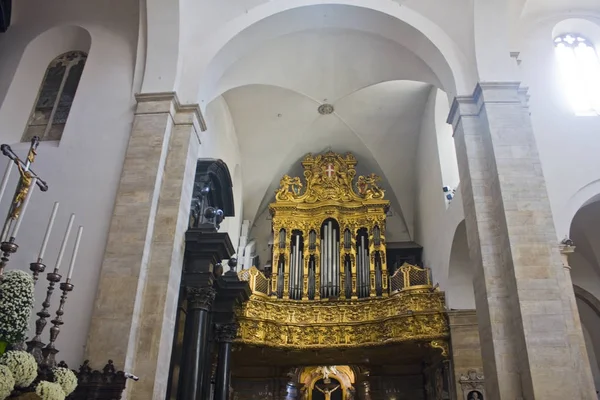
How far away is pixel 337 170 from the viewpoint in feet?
48.8

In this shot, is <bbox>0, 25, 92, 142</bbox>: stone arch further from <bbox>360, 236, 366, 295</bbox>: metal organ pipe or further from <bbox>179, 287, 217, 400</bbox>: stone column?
<bbox>360, 236, 366, 295</bbox>: metal organ pipe

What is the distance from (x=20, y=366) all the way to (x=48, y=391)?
27cm

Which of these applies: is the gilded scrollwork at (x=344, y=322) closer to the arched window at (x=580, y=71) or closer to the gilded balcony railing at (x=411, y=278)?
the gilded balcony railing at (x=411, y=278)

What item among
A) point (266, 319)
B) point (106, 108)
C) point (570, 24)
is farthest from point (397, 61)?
point (266, 319)

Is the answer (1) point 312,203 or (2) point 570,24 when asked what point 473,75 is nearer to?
(2) point 570,24

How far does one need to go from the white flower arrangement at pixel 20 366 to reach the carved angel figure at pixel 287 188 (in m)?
11.2

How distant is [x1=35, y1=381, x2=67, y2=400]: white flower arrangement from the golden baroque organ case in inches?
318

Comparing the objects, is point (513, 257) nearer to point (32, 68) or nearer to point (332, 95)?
point (332, 95)

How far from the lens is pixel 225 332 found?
959 centimetres

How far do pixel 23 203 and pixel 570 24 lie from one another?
409 inches

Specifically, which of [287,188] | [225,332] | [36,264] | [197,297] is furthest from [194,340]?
[287,188]

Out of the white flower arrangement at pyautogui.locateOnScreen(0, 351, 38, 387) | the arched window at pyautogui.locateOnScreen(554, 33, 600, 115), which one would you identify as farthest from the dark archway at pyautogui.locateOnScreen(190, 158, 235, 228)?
the arched window at pyautogui.locateOnScreen(554, 33, 600, 115)

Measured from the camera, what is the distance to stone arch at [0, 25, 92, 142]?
8.42 m

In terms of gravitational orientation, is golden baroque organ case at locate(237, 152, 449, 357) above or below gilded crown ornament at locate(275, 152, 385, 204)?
below
